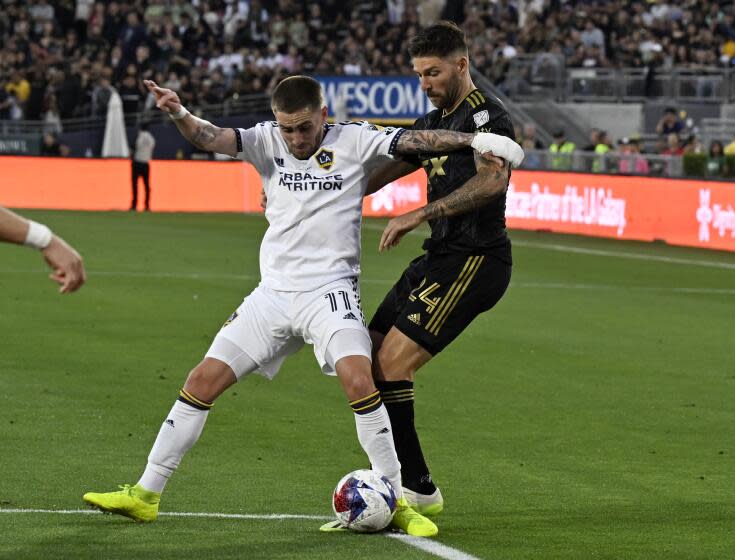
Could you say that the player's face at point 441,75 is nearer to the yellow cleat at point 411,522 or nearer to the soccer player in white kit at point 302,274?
the soccer player in white kit at point 302,274

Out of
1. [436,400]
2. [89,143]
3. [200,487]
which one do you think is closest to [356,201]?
[200,487]

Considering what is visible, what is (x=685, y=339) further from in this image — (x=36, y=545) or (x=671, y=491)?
(x=36, y=545)

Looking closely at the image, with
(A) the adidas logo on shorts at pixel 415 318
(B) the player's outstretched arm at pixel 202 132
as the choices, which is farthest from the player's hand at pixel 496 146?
(B) the player's outstretched arm at pixel 202 132

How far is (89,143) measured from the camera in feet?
127

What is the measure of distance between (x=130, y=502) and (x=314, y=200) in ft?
5.59

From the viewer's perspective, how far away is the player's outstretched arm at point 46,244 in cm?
611

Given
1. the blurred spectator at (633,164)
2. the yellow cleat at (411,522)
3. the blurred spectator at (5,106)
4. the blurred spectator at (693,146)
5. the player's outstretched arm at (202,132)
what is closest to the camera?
the yellow cleat at (411,522)

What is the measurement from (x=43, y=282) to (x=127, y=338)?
524 cm

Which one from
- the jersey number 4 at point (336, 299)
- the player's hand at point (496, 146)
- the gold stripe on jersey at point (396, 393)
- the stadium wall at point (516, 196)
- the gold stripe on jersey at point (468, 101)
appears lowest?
the stadium wall at point (516, 196)

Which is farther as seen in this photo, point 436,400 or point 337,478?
point 436,400

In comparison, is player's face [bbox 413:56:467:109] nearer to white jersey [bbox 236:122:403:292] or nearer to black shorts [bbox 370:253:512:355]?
white jersey [bbox 236:122:403:292]

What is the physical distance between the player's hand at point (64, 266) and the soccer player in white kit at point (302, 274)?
1.49 m

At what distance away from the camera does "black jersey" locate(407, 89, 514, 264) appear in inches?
306

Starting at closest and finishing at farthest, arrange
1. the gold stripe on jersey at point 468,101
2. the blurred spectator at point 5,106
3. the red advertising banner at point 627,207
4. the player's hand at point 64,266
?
1. the player's hand at point 64,266
2. the gold stripe on jersey at point 468,101
3. the red advertising banner at point 627,207
4. the blurred spectator at point 5,106
